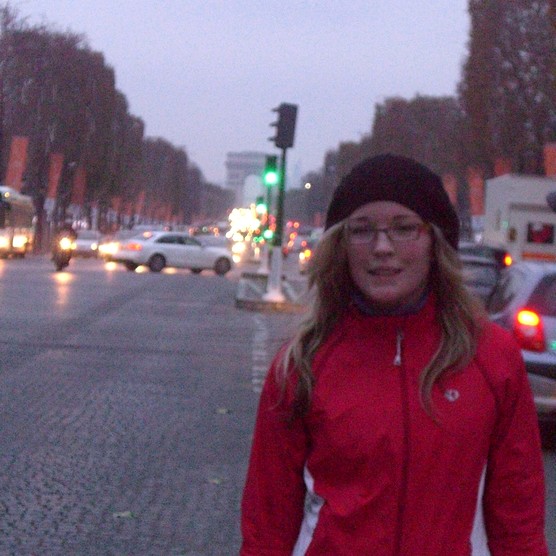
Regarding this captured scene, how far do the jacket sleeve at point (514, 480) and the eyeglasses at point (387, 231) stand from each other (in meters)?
0.34

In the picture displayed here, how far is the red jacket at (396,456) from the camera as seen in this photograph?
2750 mm

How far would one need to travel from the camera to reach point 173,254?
4706 centimetres

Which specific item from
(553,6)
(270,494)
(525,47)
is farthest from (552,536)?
(525,47)

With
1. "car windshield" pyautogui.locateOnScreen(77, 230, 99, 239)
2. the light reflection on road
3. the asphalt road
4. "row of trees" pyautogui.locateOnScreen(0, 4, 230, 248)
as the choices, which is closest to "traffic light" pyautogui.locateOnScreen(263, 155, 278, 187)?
the light reflection on road

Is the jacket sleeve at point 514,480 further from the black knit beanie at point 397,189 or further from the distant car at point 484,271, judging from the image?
the distant car at point 484,271

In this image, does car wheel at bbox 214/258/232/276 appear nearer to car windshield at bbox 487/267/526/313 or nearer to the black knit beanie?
car windshield at bbox 487/267/526/313

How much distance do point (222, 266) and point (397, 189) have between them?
44329 millimetres

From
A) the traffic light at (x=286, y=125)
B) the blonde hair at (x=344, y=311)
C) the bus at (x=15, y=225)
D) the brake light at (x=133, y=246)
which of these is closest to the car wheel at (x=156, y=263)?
the brake light at (x=133, y=246)

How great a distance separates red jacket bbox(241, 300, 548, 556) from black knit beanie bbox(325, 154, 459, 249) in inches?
9.1

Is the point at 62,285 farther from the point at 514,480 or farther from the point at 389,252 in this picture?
the point at 514,480

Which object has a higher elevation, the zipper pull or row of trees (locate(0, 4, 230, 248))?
row of trees (locate(0, 4, 230, 248))

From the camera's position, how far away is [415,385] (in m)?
2.81

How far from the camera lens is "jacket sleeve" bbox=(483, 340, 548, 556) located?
2881 mm

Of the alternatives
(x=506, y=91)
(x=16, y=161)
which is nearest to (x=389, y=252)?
(x=506, y=91)
